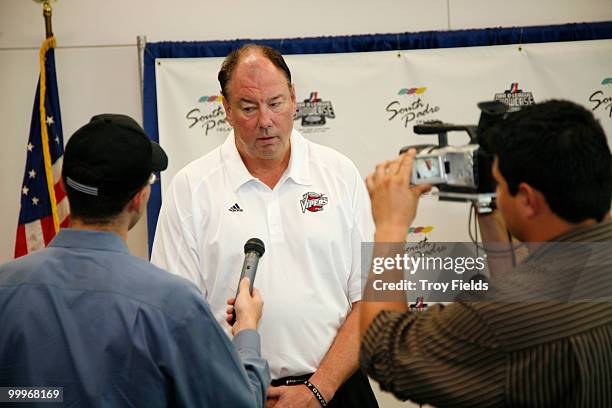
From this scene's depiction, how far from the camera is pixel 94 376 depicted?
4.95 feet

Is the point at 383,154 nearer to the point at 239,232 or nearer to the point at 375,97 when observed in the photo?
the point at 375,97

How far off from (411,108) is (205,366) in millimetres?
2510

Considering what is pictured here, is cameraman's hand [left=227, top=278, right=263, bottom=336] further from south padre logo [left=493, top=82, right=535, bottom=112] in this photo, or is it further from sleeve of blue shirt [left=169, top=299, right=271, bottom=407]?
south padre logo [left=493, top=82, right=535, bottom=112]

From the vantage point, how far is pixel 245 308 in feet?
6.32

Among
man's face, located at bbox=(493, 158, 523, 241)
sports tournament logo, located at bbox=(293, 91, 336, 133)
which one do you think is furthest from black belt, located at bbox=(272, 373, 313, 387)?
sports tournament logo, located at bbox=(293, 91, 336, 133)

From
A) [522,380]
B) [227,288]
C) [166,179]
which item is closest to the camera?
[522,380]

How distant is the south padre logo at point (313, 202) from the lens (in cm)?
237

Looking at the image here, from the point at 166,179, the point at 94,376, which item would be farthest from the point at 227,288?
the point at 166,179

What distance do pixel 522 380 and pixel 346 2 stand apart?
300 cm

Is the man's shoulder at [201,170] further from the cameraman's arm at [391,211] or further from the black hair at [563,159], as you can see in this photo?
the black hair at [563,159]

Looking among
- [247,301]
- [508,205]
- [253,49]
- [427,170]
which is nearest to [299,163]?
[253,49]

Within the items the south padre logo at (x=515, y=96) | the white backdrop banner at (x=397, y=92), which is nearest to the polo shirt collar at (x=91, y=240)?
the white backdrop banner at (x=397, y=92)

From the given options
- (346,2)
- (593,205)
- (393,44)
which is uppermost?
(346,2)

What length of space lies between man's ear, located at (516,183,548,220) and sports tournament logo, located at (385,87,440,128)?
8.21 ft
